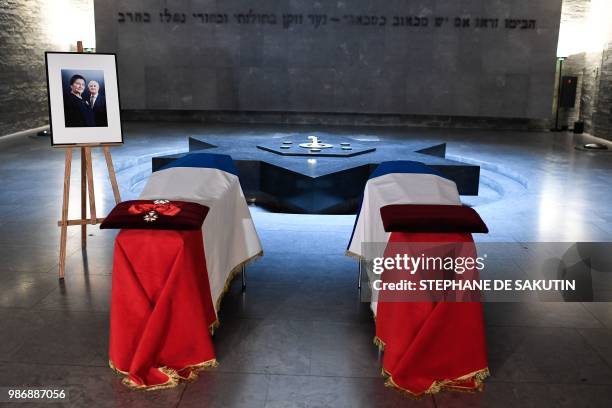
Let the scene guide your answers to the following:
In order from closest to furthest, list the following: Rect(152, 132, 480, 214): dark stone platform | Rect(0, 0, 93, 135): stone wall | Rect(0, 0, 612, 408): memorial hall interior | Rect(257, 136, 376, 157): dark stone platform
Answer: Rect(0, 0, 612, 408): memorial hall interior, Rect(152, 132, 480, 214): dark stone platform, Rect(257, 136, 376, 157): dark stone platform, Rect(0, 0, 93, 135): stone wall

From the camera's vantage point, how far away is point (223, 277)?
11.1 ft

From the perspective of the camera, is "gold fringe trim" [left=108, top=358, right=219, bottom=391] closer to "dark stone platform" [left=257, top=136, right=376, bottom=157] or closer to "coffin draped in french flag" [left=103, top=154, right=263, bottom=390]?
"coffin draped in french flag" [left=103, top=154, right=263, bottom=390]

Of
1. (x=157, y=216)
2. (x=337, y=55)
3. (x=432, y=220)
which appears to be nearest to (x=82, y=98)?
(x=157, y=216)

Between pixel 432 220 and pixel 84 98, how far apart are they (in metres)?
2.53

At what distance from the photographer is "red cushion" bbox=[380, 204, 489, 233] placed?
2785 millimetres

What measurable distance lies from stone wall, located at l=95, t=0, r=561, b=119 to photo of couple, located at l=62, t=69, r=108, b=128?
866 cm

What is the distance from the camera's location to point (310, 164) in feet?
21.8

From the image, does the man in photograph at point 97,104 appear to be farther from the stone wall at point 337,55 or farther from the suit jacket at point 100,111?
the stone wall at point 337,55

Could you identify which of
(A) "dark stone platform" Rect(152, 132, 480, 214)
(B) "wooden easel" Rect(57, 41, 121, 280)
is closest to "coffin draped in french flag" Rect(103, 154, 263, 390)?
(B) "wooden easel" Rect(57, 41, 121, 280)

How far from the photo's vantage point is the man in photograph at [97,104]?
4094 mm

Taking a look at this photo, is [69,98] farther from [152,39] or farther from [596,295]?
[152,39]

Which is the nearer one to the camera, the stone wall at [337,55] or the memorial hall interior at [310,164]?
the memorial hall interior at [310,164]

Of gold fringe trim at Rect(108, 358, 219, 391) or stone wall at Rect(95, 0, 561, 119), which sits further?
stone wall at Rect(95, 0, 561, 119)

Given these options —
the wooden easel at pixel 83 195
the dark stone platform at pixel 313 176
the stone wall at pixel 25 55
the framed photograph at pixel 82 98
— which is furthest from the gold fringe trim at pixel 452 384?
the stone wall at pixel 25 55
